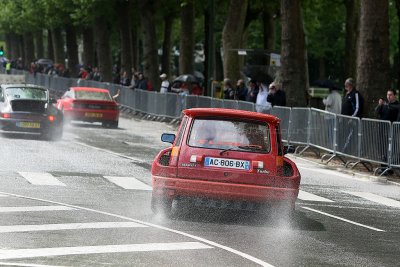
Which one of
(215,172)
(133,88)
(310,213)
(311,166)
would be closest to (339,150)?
(311,166)

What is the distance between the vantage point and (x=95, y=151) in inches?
1150

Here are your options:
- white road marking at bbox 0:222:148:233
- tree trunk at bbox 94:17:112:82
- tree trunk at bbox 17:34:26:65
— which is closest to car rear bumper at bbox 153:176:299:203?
white road marking at bbox 0:222:148:233

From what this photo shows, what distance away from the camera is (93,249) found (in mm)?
12336

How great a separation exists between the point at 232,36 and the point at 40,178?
1048 inches

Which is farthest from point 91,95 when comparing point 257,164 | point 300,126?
point 257,164

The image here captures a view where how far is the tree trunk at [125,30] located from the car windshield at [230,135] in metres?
47.6

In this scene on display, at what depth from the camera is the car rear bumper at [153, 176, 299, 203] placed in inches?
604

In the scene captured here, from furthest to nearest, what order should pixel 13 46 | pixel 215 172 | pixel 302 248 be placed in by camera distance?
pixel 13 46 → pixel 215 172 → pixel 302 248

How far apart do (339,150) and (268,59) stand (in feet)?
94.0

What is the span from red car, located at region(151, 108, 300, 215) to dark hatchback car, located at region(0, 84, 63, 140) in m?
17.3

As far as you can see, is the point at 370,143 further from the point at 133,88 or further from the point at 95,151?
the point at 133,88

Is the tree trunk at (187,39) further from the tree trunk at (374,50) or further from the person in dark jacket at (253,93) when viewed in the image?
the tree trunk at (374,50)

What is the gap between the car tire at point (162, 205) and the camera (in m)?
15.6

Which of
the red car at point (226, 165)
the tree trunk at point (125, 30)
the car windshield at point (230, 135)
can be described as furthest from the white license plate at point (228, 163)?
the tree trunk at point (125, 30)
